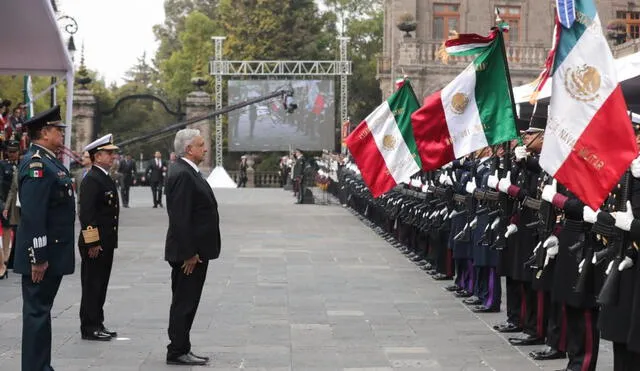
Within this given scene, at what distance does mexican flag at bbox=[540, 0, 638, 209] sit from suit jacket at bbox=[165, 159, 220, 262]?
9.12 ft

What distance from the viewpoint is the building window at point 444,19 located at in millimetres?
47812

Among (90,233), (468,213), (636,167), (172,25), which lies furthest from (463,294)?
(172,25)

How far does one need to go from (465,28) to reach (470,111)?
37147 mm

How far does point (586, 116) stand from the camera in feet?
23.9

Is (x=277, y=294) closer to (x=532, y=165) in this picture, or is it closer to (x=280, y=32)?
(x=532, y=165)

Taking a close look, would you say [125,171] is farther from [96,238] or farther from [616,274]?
[616,274]

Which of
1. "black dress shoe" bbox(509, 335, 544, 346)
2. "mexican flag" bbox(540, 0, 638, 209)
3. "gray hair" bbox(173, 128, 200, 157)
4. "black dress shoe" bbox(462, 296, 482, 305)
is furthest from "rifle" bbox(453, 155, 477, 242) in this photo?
"mexican flag" bbox(540, 0, 638, 209)

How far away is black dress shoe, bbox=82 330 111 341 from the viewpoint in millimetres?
10058

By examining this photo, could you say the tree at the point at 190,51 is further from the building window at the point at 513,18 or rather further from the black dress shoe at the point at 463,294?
the black dress shoe at the point at 463,294

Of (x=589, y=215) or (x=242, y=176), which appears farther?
(x=242, y=176)

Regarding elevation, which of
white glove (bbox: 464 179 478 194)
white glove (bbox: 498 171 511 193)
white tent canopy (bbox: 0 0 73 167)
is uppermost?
white tent canopy (bbox: 0 0 73 167)

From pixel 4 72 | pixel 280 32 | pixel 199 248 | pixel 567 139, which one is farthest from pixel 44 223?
pixel 280 32

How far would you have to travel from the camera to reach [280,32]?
69438mm

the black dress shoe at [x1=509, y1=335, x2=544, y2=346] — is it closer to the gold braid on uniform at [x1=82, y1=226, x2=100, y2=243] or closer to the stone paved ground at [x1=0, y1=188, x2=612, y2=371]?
the stone paved ground at [x1=0, y1=188, x2=612, y2=371]
